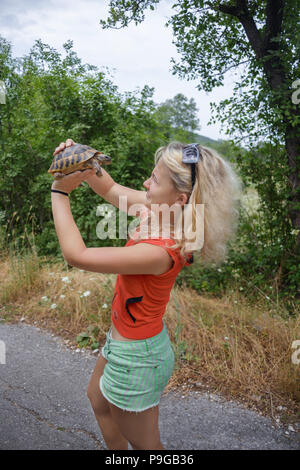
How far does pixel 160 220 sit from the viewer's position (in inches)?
58.2

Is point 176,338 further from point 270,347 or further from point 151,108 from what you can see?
point 151,108

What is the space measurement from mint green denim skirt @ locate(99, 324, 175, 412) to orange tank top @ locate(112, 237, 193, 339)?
0.16 feet

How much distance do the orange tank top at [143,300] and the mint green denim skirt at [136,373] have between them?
0.05 m

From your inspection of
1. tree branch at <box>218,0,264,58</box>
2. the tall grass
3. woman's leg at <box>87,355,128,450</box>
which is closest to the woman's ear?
woman's leg at <box>87,355,128,450</box>

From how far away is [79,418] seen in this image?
2.38m

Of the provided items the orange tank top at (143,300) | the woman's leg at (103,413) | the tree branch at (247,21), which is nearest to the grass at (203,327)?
the woman's leg at (103,413)

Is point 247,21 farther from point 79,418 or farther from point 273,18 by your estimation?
Answer: point 79,418

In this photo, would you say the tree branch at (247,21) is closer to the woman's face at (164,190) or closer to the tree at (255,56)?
the tree at (255,56)

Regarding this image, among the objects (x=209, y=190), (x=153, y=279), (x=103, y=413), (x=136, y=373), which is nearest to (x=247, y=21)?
(x=209, y=190)

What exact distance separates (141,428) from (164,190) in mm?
952

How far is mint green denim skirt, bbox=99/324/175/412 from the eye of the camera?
1.39 m

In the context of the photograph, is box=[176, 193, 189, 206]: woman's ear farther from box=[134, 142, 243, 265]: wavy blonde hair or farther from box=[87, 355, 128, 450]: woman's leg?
box=[87, 355, 128, 450]: woman's leg

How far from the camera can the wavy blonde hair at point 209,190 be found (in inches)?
55.2
